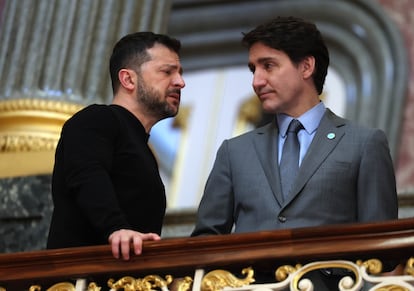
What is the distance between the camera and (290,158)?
5.53 m

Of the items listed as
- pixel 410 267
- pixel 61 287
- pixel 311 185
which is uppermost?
pixel 311 185

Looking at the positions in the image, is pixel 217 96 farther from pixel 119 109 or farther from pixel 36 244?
Answer: pixel 119 109

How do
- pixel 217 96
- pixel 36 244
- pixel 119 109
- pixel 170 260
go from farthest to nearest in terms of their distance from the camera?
pixel 217 96 → pixel 36 244 → pixel 119 109 → pixel 170 260

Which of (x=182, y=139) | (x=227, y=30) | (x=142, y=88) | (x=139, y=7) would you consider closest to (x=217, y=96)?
(x=182, y=139)

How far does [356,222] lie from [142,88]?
1.06m

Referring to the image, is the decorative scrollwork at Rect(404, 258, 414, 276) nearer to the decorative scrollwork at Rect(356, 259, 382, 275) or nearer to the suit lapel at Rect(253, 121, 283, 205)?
the decorative scrollwork at Rect(356, 259, 382, 275)

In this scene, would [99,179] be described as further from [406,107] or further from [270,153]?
[406,107]

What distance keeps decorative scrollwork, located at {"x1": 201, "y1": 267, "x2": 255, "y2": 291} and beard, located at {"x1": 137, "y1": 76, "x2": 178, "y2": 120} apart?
889 millimetres

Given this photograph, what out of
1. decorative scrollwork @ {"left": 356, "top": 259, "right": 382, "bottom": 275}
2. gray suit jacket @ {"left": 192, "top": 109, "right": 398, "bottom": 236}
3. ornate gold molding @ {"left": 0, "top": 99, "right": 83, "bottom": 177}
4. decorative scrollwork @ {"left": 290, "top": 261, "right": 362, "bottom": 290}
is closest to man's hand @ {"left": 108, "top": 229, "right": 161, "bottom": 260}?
gray suit jacket @ {"left": 192, "top": 109, "right": 398, "bottom": 236}

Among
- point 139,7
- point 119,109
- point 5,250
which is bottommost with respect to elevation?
point 5,250

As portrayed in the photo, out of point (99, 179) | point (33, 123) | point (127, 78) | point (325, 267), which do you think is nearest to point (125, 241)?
point (99, 179)

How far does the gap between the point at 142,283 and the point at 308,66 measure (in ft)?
3.55

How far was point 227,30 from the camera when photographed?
11.8 meters

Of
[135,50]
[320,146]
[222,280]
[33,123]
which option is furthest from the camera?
[33,123]
